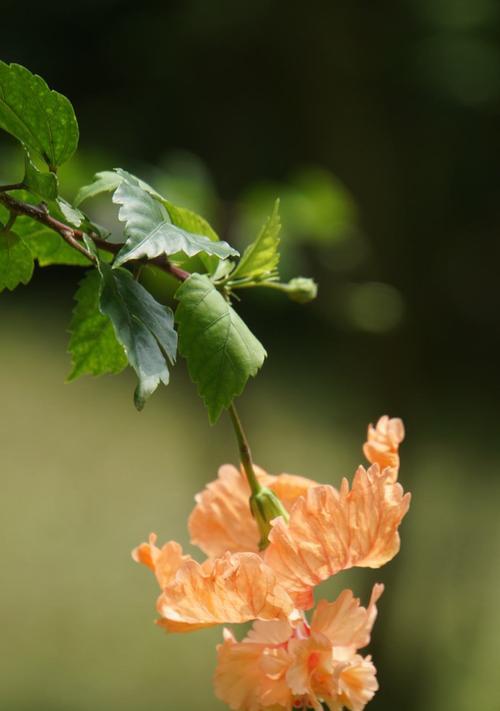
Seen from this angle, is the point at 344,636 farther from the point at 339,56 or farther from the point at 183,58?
the point at 183,58

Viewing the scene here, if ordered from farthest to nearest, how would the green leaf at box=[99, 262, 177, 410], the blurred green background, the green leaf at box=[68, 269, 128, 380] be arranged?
the blurred green background, the green leaf at box=[68, 269, 128, 380], the green leaf at box=[99, 262, 177, 410]

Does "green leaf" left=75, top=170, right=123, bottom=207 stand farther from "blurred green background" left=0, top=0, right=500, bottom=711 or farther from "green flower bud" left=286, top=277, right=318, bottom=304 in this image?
"blurred green background" left=0, top=0, right=500, bottom=711

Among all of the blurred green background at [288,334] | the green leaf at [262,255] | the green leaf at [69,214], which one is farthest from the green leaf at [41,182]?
the blurred green background at [288,334]

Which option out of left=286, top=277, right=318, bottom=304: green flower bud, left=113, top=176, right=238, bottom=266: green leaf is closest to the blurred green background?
left=286, top=277, right=318, bottom=304: green flower bud

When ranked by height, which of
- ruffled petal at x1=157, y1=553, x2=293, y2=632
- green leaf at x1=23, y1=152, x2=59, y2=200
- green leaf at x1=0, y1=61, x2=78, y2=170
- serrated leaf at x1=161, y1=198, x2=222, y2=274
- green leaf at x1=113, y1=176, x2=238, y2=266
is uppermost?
green leaf at x1=0, y1=61, x2=78, y2=170

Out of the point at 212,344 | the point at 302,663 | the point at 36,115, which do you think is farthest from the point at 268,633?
the point at 36,115

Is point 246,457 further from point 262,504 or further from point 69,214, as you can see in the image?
point 69,214
